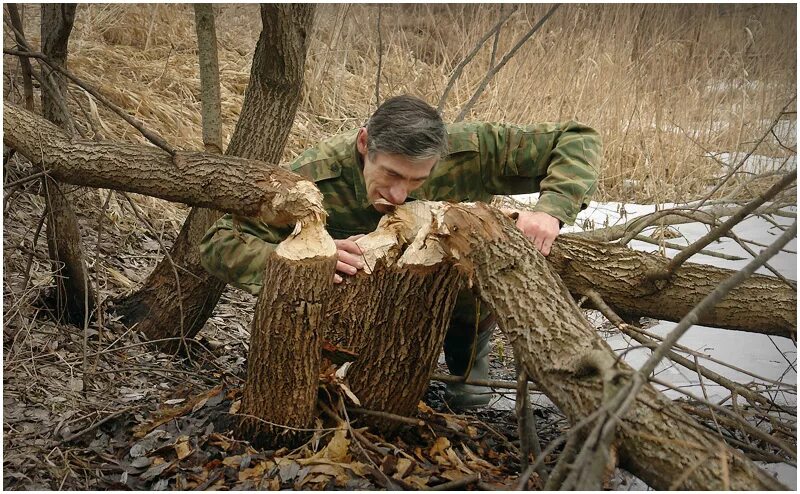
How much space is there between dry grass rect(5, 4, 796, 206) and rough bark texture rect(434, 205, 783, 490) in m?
3.22

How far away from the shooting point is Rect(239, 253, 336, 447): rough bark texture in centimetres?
197

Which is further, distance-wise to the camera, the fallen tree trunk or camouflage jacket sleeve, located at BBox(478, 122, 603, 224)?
camouflage jacket sleeve, located at BBox(478, 122, 603, 224)

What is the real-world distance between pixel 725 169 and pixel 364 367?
13.9 feet

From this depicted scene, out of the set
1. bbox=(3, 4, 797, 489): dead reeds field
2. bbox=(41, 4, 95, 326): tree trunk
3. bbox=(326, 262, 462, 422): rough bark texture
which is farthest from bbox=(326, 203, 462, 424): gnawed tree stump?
bbox=(41, 4, 95, 326): tree trunk

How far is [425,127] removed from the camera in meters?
2.28

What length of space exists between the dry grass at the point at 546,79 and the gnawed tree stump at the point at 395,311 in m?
2.92

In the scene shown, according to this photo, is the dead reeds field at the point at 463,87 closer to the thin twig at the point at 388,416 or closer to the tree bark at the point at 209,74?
the tree bark at the point at 209,74

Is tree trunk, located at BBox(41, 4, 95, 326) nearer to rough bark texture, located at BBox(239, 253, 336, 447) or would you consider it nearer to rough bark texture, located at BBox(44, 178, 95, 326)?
rough bark texture, located at BBox(44, 178, 95, 326)

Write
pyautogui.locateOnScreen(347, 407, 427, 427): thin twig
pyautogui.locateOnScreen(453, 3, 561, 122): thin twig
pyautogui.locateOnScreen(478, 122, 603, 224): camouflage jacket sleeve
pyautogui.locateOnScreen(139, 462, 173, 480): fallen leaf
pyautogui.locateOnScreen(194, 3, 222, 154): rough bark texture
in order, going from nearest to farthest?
pyautogui.locateOnScreen(139, 462, 173, 480): fallen leaf → pyautogui.locateOnScreen(347, 407, 427, 427): thin twig → pyautogui.locateOnScreen(478, 122, 603, 224): camouflage jacket sleeve → pyautogui.locateOnScreen(194, 3, 222, 154): rough bark texture → pyautogui.locateOnScreen(453, 3, 561, 122): thin twig

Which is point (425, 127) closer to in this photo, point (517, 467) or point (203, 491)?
point (517, 467)

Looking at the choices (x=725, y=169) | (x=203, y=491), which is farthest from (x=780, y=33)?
(x=203, y=491)

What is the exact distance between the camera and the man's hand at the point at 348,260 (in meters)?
2.09

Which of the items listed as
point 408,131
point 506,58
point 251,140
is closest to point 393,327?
point 408,131

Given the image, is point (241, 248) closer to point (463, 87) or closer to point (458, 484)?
point (458, 484)
